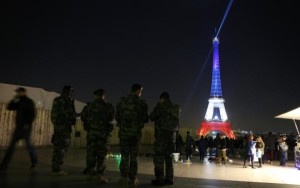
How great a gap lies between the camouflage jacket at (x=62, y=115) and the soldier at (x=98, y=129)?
59cm

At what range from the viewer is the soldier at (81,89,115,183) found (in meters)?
8.29

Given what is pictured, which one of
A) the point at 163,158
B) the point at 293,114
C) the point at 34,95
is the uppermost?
the point at 34,95

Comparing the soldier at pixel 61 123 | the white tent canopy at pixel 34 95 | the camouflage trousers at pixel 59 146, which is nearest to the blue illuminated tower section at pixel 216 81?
the white tent canopy at pixel 34 95

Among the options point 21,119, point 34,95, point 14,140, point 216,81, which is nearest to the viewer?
point 14,140

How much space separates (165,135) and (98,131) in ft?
4.85

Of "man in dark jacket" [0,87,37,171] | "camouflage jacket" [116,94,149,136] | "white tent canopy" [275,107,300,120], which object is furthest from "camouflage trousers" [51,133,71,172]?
"white tent canopy" [275,107,300,120]

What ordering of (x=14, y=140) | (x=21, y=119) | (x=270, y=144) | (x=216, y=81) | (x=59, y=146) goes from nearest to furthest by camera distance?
(x=14, y=140) → (x=21, y=119) → (x=59, y=146) → (x=270, y=144) → (x=216, y=81)

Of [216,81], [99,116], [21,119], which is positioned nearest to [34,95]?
[21,119]

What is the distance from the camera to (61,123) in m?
8.80

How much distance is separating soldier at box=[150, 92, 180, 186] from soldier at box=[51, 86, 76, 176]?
2.07 meters

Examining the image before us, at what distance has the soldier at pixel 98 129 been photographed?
27.2 feet

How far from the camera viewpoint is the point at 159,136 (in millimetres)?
8156

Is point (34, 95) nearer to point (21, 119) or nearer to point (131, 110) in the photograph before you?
point (21, 119)

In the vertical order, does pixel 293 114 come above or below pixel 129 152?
above
